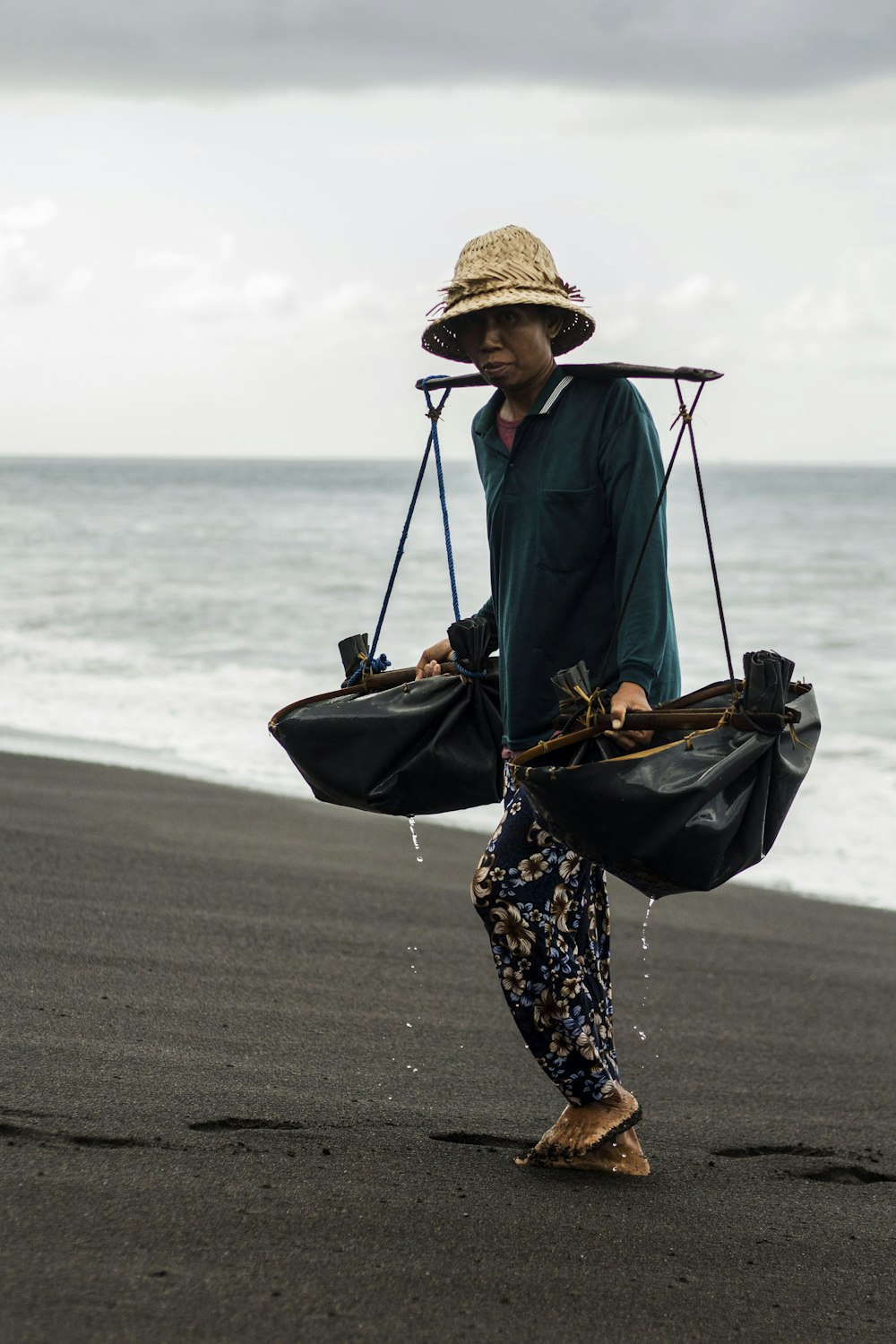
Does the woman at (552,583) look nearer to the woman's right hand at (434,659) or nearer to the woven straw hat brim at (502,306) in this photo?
the woven straw hat brim at (502,306)

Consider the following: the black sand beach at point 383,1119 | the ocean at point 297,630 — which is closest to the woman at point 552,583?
the black sand beach at point 383,1119

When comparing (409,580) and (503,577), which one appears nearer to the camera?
(503,577)

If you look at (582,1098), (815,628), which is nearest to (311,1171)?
(582,1098)

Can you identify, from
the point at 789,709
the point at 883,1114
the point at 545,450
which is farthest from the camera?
the point at 883,1114

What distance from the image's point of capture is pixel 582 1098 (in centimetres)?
290

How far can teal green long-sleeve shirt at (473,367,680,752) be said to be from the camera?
8.79ft

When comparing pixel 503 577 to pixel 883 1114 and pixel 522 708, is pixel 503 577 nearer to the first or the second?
pixel 522 708

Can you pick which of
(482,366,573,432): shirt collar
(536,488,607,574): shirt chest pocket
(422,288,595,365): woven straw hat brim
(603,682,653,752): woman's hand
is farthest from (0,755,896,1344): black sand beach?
(422,288,595,365): woven straw hat brim

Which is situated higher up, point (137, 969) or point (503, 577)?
point (503, 577)

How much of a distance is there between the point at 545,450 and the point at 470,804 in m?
0.80

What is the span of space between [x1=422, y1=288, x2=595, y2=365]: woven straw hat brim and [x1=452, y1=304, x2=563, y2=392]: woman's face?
0.10ft

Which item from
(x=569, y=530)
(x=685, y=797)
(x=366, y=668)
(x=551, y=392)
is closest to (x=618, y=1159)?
(x=685, y=797)

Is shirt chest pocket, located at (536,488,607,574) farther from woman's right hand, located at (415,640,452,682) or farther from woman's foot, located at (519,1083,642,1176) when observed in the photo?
woman's foot, located at (519,1083,642,1176)

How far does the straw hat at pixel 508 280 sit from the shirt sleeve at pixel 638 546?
301mm
